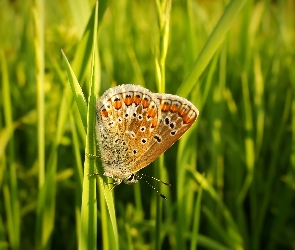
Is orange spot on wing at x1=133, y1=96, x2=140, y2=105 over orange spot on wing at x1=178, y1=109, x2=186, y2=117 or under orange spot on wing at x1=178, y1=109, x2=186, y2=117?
over

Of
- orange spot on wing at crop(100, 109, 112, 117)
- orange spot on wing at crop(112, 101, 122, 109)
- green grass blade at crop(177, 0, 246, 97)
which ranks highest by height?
green grass blade at crop(177, 0, 246, 97)

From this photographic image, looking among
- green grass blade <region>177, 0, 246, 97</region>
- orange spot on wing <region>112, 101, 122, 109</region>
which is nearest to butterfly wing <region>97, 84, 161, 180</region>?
orange spot on wing <region>112, 101, 122, 109</region>

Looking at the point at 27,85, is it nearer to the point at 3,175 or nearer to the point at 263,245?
the point at 3,175

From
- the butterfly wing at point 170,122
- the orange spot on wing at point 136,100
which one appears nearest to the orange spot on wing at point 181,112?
the butterfly wing at point 170,122

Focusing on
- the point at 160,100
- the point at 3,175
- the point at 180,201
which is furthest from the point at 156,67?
the point at 3,175

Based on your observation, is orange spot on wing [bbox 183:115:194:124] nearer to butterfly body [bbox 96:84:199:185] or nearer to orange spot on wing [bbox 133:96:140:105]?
butterfly body [bbox 96:84:199:185]

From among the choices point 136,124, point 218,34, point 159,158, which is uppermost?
point 218,34

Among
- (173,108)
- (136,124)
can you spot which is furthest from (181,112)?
(136,124)

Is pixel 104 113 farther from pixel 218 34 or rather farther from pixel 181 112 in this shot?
pixel 218 34
